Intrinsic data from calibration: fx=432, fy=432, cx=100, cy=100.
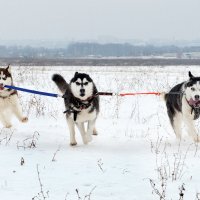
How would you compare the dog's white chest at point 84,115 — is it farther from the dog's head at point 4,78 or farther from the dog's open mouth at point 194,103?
the dog's head at point 4,78

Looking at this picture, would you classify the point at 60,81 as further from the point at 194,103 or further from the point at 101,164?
the point at 101,164

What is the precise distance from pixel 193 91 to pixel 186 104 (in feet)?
1.14

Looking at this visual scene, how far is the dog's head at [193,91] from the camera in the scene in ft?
21.3

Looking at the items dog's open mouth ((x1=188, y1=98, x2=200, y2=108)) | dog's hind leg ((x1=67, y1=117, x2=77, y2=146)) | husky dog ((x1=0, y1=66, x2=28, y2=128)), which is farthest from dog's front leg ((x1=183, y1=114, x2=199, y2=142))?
husky dog ((x1=0, y1=66, x2=28, y2=128))

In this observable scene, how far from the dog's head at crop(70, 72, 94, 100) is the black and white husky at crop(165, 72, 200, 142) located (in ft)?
4.77

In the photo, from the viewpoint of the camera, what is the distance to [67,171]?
522 cm

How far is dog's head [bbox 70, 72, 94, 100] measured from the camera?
6.74 meters

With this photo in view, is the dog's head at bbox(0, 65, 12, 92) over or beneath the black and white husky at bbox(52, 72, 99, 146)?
over

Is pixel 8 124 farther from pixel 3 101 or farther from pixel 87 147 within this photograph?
pixel 87 147

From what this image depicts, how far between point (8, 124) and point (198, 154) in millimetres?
3844

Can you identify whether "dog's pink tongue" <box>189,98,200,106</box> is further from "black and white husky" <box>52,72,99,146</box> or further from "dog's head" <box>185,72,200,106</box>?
"black and white husky" <box>52,72,99,146</box>

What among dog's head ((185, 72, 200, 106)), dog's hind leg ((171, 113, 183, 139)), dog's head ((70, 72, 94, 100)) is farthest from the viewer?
dog's hind leg ((171, 113, 183, 139))

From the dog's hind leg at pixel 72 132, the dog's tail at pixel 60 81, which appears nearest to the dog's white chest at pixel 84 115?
the dog's hind leg at pixel 72 132

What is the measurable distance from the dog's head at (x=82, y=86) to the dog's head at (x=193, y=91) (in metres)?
1.51
